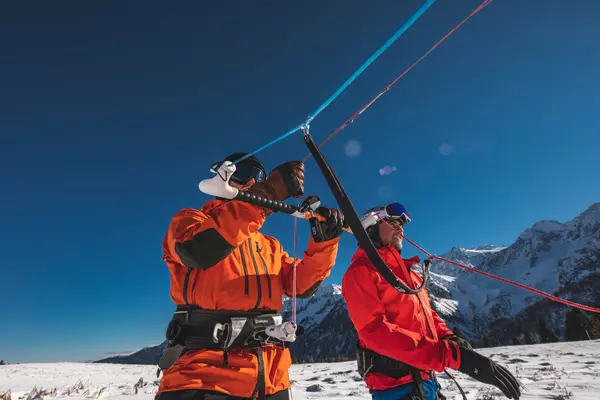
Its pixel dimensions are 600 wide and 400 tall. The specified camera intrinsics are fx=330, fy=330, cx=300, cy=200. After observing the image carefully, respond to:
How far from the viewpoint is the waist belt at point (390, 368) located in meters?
3.10

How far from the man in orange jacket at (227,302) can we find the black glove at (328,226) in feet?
0.05

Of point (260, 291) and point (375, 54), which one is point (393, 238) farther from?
point (375, 54)

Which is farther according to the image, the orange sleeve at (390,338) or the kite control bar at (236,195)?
the orange sleeve at (390,338)

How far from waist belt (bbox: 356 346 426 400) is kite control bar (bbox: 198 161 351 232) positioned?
6.25 ft

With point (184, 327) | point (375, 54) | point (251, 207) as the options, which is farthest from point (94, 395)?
point (375, 54)

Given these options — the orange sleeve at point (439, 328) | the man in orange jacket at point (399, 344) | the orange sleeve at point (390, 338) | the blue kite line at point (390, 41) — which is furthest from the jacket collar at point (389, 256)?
the blue kite line at point (390, 41)

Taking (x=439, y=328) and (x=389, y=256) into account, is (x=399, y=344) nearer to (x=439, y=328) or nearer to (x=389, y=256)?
(x=389, y=256)

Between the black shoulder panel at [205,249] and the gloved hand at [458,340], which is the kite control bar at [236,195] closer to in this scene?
the black shoulder panel at [205,249]

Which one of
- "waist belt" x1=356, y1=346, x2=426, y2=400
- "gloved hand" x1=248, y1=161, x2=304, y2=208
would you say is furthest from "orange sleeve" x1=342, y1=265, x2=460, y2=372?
"gloved hand" x1=248, y1=161, x2=304, y2=208

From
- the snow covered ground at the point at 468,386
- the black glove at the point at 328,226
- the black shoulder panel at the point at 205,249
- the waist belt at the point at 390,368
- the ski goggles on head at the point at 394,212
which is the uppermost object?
the ski goggles on head at the point at 394,212

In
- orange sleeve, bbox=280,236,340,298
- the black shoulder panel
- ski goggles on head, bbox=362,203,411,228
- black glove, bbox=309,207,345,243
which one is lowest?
the black shoulder panel

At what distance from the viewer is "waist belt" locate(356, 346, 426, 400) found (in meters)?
3.10

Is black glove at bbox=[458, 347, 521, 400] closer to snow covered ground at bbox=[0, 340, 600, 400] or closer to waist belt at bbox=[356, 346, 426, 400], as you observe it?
waist belt at bbox=[356, 346, 426, 400]

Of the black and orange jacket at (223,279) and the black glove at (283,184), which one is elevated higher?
the black glove at (283,184)
